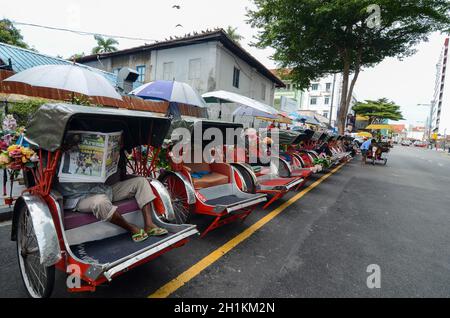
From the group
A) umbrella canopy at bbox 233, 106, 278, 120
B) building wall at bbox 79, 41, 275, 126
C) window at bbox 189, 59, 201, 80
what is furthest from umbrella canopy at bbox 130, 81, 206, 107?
window at bbox 189, 59, 201, 80

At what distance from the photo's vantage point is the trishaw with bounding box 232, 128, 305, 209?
16.7ft

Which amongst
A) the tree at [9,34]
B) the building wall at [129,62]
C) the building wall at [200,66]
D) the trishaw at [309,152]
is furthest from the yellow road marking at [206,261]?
the tree at [9,34]

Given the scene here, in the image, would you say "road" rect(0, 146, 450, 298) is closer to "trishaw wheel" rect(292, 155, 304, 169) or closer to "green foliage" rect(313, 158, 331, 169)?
"trishaw wheel" rect(292, 155, 304, 169)

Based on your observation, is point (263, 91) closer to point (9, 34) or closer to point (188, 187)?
point (188, 187)

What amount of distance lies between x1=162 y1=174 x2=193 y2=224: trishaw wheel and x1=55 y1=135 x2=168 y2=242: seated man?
2.89ft

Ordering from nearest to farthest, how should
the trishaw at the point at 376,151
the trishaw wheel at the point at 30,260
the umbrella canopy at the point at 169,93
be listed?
1. the trishaw wheel at the point at 30,260
2. the umbrella canopy at the point at 169,93
3. the trishaw at the point at 376,151

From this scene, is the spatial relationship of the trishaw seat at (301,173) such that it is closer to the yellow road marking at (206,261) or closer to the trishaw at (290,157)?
the trishaw at (290,157)

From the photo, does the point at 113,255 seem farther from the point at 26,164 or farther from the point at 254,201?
the point at 254,201

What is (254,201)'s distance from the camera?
13.4ft

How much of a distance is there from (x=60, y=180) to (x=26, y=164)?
0.39 meters

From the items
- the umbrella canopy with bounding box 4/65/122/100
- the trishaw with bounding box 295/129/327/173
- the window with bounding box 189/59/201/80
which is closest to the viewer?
the umbrella canopy with bounding box 4/65/122/100

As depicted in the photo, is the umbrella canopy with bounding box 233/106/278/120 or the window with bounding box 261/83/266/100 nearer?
the umbrella canopy with bounding box 233/106/278/120

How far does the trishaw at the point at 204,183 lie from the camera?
384cm

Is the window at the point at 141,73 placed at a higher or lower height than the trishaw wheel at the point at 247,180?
higher
